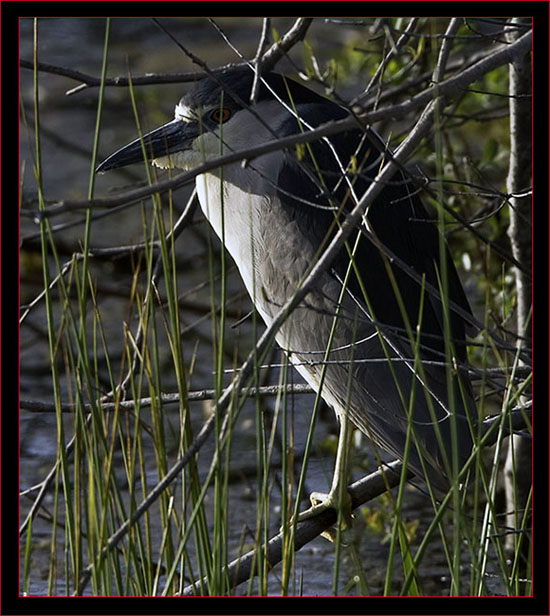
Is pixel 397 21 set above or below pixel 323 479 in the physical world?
above

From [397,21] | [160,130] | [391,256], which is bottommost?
[391,256]

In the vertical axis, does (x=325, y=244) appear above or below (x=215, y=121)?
below

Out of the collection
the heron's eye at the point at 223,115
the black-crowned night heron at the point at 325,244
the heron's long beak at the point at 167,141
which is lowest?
the black-crowned night heron at the point at 325,244

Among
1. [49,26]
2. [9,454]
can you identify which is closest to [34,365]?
[9,454]

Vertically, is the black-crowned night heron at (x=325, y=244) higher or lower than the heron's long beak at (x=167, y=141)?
lower

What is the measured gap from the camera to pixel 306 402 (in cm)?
376

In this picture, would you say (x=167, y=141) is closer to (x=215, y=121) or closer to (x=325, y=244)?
(x=215, y=121)

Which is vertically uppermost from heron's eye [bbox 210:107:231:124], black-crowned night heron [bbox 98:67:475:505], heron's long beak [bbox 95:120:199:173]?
heron's eye [bbox 210:107:231:124]

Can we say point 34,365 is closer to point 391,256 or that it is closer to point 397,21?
point 397,21

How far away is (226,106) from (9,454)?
0.95m

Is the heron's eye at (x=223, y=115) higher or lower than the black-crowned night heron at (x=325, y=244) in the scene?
higher

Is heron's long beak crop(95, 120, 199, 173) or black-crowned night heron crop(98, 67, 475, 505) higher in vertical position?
heron's long beak crop(95, 120, 199, 173)

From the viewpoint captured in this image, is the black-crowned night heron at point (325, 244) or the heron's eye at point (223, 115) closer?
the black-crowned night heron at point (325, 244)

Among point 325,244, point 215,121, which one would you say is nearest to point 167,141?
point 215,121
